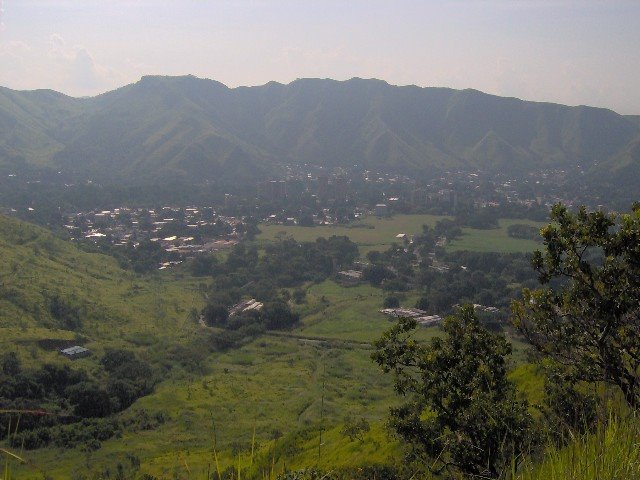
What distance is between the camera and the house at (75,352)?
129 ft

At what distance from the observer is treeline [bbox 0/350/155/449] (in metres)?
29.5

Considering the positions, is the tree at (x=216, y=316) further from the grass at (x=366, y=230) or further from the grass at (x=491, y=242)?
the grass at (x=491, y=242)

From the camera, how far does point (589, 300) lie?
348 inches

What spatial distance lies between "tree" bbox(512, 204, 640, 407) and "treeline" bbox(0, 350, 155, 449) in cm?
2653

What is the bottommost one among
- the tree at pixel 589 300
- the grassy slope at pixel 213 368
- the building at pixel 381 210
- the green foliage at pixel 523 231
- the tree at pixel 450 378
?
the grassy slope at pixel 213 368

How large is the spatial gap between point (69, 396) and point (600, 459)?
35774mm

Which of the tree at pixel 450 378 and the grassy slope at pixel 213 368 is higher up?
the tree at pixel 450 378

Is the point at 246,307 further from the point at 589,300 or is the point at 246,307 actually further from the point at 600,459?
the point at 600,459

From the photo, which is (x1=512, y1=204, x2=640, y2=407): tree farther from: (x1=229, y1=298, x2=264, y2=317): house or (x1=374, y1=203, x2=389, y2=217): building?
(x1=374, y1=203, x2=389, y2=217): building

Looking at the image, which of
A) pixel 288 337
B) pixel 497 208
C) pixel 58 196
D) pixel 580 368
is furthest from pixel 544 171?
pixel 580 368

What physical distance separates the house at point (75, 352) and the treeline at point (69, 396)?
1.78 m

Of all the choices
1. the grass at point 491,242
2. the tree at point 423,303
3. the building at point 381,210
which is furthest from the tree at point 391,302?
the building at point 381,210

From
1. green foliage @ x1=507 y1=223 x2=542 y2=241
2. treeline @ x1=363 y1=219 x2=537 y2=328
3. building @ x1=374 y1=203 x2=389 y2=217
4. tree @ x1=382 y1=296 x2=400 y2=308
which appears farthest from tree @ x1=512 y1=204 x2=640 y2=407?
building @ x1=374 y1=203 x2=389 y2=217

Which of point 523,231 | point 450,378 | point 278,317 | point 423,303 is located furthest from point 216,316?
point 523,231
